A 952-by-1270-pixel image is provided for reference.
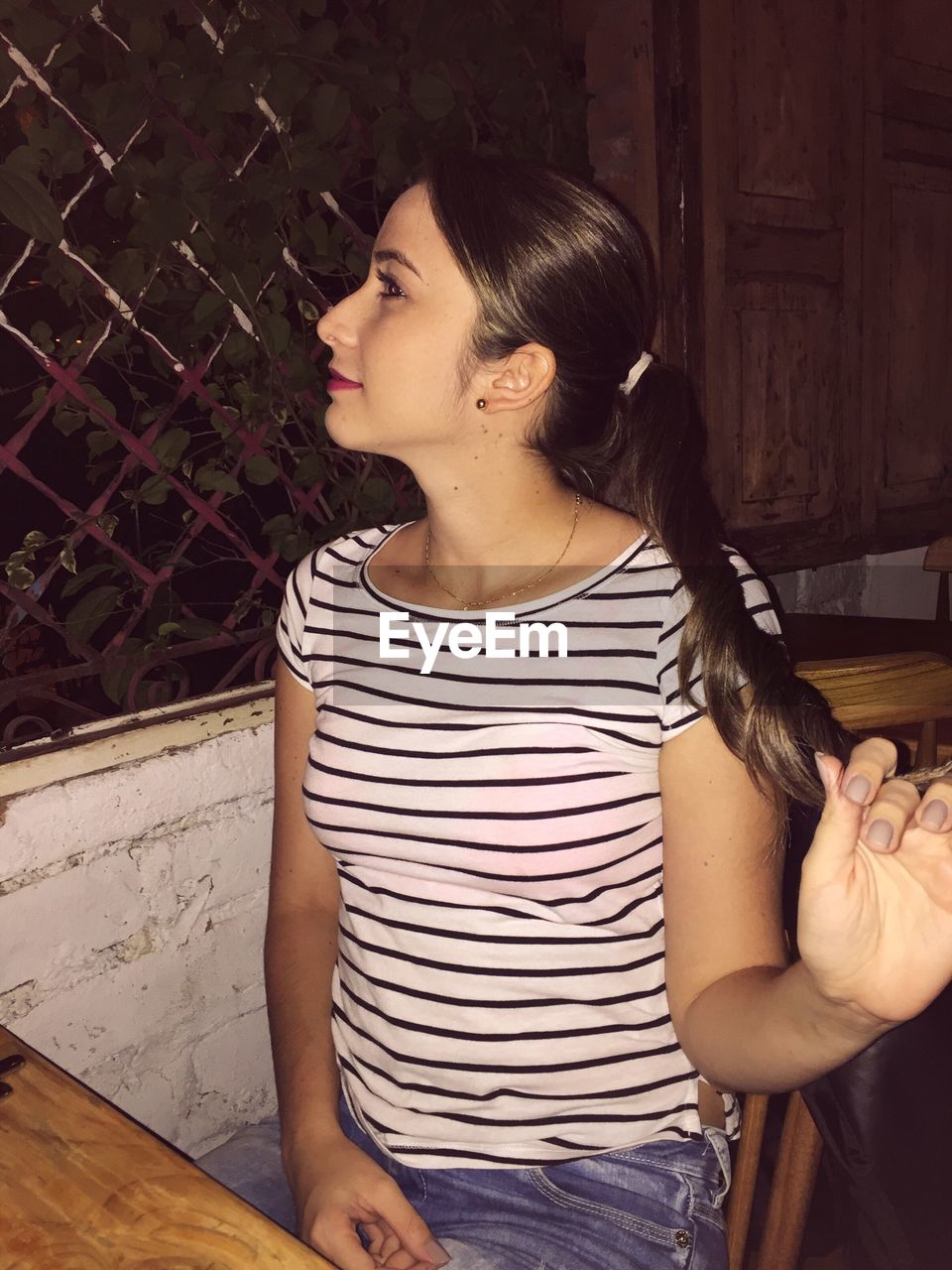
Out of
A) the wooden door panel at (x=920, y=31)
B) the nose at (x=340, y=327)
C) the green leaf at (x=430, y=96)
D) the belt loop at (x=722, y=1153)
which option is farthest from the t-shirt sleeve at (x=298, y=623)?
the wooden door panel at (x=920, y=31)

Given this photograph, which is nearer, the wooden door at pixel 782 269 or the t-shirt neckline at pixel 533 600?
the t-shirt neckline at pixel 533 600

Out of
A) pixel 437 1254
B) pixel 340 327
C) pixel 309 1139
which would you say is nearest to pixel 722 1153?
pixel 437 1254

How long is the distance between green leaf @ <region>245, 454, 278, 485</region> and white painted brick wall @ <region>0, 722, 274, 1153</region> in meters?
0.36

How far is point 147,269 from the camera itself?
128 cm

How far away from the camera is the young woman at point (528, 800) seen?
3.00ft

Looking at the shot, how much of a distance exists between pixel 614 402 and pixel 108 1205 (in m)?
0.95

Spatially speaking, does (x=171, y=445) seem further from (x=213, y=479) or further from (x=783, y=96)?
(x=783, y=96)

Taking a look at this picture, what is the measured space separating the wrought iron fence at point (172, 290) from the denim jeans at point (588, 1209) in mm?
719

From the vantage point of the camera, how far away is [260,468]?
145 centimetres

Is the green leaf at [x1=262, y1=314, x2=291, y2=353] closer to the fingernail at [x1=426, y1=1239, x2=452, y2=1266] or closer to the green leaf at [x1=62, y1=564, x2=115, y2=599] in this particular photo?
the green leaf at [x1=62, y1=564, x2=115, y2=599]

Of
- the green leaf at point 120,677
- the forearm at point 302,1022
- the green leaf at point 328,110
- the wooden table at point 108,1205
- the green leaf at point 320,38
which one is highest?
the green leaf at point 320,38

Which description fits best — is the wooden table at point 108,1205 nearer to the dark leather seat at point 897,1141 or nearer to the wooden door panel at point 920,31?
the dark leather seat at point 897,1141

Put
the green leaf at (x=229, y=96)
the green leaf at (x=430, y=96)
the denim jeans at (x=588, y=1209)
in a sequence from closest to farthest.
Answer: the denim jeans at (x=588, y=1209)
the green leaf at (x=229, y=96)
the green leaf at (x=430, y=96)

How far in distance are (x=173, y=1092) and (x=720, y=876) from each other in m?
0.86
